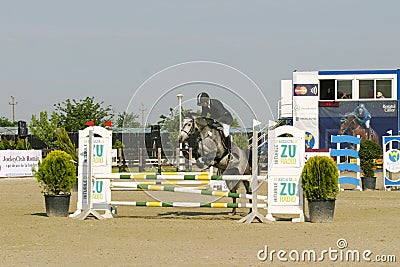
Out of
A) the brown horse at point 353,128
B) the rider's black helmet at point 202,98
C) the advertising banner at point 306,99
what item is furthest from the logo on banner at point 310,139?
the rider's black helmet at point 202,98

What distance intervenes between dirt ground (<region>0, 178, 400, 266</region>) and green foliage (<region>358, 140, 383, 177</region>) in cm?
823

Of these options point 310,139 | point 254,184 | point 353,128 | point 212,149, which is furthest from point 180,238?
point 353,128

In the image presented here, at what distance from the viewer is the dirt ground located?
29.2 ft

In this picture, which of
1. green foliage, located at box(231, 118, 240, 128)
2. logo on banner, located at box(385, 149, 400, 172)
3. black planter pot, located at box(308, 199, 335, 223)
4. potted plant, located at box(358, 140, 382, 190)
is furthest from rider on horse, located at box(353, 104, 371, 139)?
black planter pot, located at box(308, 199, 335, 223)

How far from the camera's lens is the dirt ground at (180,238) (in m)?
8.91

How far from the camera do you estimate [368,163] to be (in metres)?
23.7

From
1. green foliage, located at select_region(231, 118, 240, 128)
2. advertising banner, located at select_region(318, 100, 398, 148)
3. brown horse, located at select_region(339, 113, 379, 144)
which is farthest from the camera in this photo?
advertising banner, located at select_region(318, 100, 398, 148)

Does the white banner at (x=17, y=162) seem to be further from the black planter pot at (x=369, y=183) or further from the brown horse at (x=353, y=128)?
the brown horse at (x=353, y=128)

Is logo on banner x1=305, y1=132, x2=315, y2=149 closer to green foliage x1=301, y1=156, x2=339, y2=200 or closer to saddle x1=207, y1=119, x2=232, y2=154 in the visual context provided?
saddle x1=207, y1=119, x2=232, y2=154

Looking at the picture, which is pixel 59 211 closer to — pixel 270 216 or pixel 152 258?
pixel 270 216

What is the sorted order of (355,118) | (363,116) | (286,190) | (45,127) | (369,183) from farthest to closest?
1. (45,127)
2. (355,118)
3. (363,116)
4. (369,183)
5. (286,190)

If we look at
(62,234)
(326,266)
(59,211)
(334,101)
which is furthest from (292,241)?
(334,101)

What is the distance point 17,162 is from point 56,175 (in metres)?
21.9

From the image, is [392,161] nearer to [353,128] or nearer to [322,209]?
[322,209]
